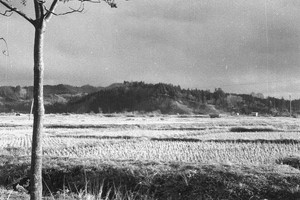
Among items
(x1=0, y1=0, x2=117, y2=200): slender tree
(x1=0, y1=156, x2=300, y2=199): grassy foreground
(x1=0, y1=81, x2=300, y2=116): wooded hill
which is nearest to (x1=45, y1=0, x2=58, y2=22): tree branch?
(x1=0, y1=0, x2=117, y2=200): slender tree

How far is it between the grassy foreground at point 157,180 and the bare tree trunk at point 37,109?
160cm

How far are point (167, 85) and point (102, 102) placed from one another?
29052 mm

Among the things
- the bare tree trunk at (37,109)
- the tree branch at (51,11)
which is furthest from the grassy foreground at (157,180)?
the tree branch at (51,11)

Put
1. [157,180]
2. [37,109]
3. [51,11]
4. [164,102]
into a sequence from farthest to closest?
[164,102] < [157,180] < [51,11] < [37,109]

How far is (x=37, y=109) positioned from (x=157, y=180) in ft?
15.5

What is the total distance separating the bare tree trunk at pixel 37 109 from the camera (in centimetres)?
533

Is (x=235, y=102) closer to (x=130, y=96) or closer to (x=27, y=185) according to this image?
(x=130, y=96)

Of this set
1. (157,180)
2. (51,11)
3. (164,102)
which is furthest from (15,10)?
(164,102)

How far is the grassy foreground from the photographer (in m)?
8.27

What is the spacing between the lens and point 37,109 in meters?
5.31

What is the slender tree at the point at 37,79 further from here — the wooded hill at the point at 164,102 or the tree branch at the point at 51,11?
the wooded hill at the point at 164,102

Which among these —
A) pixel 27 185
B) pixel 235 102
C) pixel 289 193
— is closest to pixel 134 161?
pixel 27 185

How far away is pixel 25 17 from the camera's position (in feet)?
17.9

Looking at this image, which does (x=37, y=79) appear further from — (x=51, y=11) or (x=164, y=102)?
(x=164, y=102)
